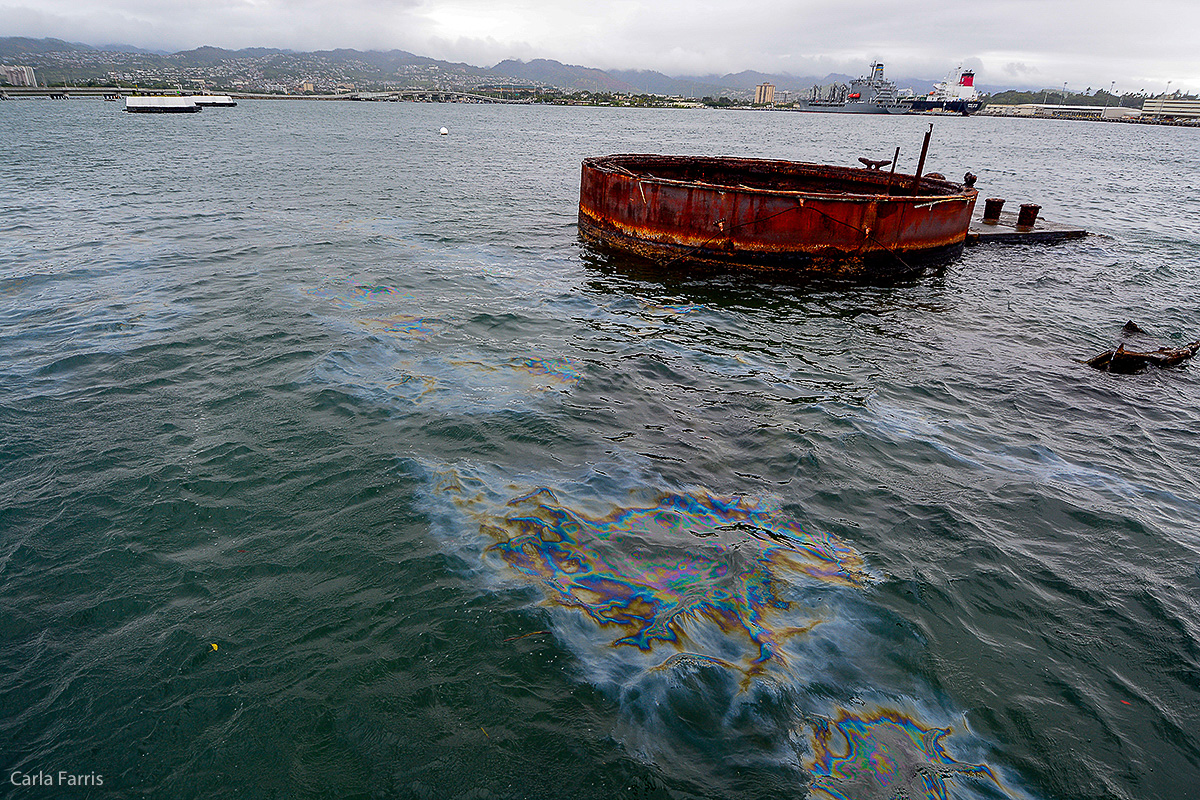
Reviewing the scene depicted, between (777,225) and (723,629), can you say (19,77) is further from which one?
(723,629)

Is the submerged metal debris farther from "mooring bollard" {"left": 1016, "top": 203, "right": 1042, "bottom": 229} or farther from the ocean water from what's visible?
"mooring bollard" {"left": 1016, "top": 203, "right": 1042, "bottom": 229}

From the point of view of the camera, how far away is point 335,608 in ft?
16.7

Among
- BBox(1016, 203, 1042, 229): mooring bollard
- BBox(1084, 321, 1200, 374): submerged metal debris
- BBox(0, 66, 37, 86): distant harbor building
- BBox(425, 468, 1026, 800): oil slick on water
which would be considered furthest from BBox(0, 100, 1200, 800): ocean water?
BBox(0, 66, 37, 86): distant harbor building

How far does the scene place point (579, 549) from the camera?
19.4 feet

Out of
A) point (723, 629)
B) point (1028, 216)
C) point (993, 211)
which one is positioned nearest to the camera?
point (723, 629)

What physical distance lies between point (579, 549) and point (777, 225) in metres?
12.4

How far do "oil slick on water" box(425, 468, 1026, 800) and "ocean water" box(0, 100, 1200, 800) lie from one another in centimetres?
3

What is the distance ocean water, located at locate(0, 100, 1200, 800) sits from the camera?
411 centimetres

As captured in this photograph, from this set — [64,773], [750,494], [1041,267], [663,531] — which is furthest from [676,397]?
[1041,267]

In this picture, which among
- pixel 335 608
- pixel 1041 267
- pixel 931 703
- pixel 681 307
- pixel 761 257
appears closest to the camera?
pixel 931 703

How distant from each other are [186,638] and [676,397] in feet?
21.9

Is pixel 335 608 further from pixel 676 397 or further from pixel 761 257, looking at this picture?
pixel 761 257

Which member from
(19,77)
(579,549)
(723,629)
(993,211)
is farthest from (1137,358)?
(19,77)

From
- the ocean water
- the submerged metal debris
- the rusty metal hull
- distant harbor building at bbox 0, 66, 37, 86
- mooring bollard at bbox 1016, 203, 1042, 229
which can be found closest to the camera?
the ocean water
